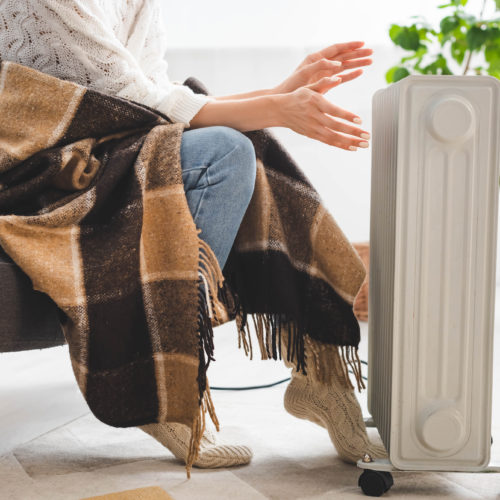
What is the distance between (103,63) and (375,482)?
0.76 meters

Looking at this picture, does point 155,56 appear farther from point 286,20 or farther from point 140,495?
point 286,20

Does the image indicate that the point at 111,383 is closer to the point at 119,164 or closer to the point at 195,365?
the point at 195,365

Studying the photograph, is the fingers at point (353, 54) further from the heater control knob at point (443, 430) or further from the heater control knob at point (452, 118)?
the heater control knob at point (443, 430)

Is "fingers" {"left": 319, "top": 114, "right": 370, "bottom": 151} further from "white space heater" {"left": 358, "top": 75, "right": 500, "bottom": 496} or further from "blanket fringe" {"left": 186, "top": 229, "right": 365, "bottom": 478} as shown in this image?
Result: "blanket fringe" {"left": 186, "top": 229, "right": 365, "bottom": 478}

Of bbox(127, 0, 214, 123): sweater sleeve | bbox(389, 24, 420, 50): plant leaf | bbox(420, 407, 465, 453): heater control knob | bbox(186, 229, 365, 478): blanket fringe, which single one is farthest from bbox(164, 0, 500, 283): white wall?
bbox(420, 407, 465, 453): heater control knob

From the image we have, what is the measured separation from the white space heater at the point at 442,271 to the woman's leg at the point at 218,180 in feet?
0.75

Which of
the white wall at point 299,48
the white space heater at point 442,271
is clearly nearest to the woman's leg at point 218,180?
the white space heater at point 442,271

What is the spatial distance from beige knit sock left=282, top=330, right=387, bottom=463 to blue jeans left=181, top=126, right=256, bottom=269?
0.26 meters

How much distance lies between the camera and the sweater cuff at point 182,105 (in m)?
1.08

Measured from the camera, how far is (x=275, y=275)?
1075 millimetres

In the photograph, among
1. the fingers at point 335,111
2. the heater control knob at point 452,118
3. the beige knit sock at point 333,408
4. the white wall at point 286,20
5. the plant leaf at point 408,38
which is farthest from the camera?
the white wall at point 286,20

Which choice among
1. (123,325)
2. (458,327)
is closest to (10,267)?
(123,325)

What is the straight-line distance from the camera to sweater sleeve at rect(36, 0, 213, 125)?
3.35 ft

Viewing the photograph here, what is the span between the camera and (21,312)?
940 millimetres
